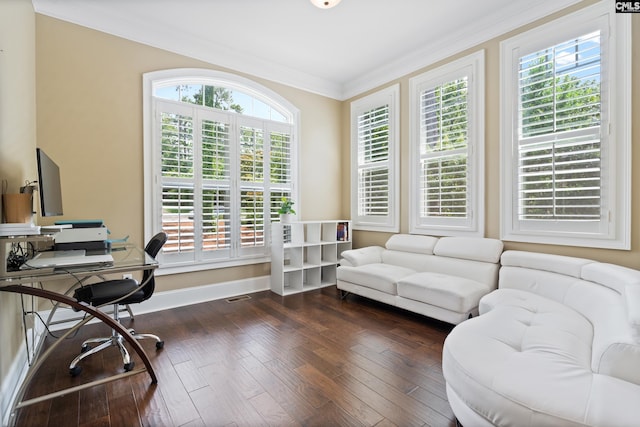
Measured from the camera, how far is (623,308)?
1.71 m

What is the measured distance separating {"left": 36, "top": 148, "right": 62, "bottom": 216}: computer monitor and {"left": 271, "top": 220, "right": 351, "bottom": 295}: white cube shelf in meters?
2.25

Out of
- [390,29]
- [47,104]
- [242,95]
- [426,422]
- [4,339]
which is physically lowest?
[426,422]

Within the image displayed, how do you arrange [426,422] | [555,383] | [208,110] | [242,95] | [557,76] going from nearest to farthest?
[555,383]
[426,422]
[557,76]
[208,110]
[242,95]

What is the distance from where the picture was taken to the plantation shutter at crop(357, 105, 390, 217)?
434cm

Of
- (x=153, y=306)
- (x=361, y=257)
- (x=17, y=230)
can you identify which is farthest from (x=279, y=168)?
(x=17, y=230)

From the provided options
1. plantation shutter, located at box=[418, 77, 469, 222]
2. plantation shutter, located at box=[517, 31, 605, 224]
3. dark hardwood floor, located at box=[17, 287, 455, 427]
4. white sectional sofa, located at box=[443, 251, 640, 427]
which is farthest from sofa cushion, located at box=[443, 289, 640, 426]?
plantation shutter, located at box=[418, 77, 469, 222]

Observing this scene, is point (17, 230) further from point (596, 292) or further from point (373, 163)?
point (373, 163)

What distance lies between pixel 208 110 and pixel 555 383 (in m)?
3.88

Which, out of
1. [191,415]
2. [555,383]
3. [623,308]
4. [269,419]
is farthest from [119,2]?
[623,308]

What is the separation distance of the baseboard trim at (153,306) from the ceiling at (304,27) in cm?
276

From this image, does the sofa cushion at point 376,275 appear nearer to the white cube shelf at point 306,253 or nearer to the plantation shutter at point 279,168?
the white cube shelf at point 306,253

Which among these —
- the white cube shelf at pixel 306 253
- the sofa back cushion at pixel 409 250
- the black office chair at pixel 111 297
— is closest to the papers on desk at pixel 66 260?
the black office chair at pixel 111 297

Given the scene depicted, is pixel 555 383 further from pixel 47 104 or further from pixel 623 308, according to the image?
pixel 47 104

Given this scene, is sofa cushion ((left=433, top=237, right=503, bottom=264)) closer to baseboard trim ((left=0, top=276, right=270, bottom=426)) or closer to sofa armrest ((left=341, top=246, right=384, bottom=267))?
sofa armrest ((left=341, top=246, right=384, bottom=267))
